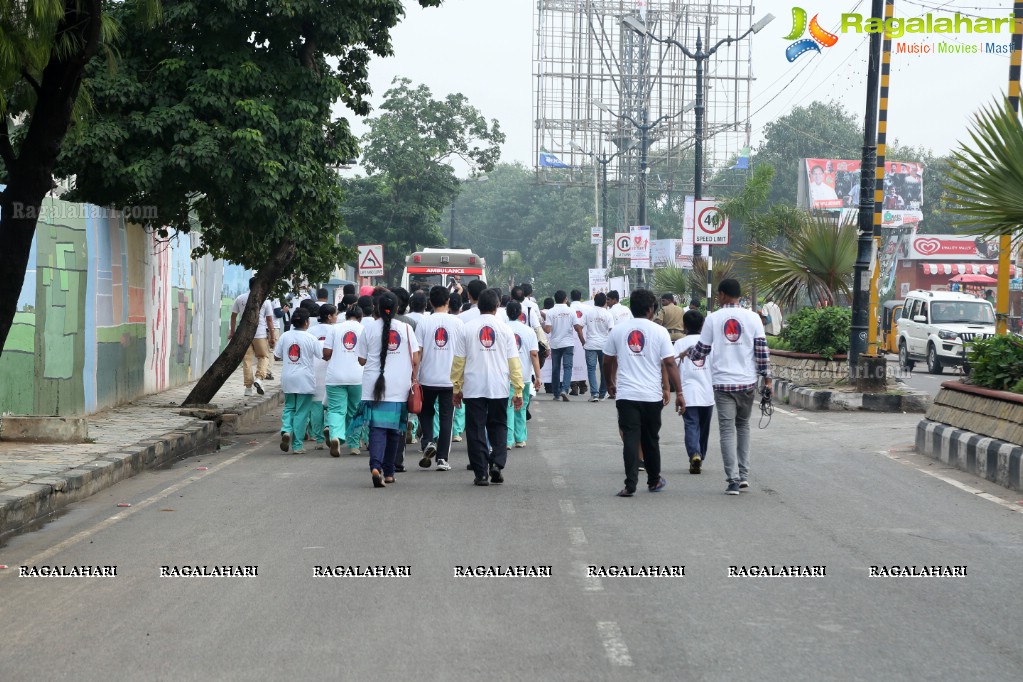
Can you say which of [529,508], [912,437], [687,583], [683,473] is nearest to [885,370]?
[912,437]

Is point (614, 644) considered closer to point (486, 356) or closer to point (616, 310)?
point (486, 356)

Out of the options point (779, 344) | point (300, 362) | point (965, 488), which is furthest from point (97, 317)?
point (779, 344)

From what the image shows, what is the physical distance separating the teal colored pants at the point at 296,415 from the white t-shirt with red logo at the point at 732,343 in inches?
211

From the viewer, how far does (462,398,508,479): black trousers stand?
456 inches

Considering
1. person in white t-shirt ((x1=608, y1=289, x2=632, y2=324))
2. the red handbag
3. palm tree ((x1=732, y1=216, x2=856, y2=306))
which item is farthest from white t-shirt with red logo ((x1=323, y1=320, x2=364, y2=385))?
palm tree ((x1=732, y1=216, x2=856, y2=306))

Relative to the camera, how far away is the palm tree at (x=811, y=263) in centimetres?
2286

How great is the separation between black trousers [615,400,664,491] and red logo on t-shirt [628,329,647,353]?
1.52ft

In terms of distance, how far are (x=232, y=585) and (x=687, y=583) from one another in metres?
2.60

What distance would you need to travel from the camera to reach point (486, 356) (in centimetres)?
1184

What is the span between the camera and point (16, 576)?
24.8ft

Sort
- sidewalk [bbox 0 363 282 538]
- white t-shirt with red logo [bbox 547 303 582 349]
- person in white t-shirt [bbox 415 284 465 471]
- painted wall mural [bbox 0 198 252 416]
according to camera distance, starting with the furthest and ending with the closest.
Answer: white t-shirt with red logo [bbox 547 303 582 349], painted wall mural [bbox 0 198 252 416], person in white t-shirt [bbox 415 284 465 471], sidewalk [bbox 0 363 282 538]

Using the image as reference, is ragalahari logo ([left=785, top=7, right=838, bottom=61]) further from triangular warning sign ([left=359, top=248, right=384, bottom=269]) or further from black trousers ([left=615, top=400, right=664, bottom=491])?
black trousers ([left=615, top=400, right=664, bottom=491])

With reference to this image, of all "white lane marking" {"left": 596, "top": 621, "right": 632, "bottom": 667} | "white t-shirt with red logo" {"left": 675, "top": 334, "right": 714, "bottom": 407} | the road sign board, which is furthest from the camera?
the road sign board

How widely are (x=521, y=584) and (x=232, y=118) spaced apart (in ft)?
34.1
